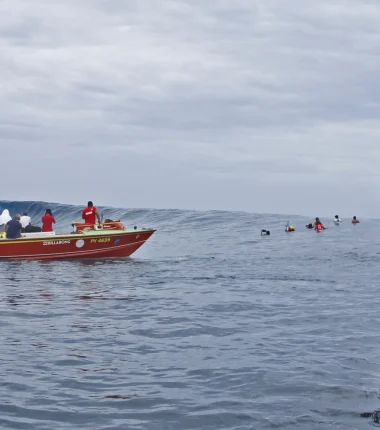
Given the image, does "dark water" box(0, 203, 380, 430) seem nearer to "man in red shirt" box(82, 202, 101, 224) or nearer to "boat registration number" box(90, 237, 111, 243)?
"boat registration number" box(90, 237, 111, 243)

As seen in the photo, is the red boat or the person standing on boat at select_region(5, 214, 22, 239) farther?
the red boat

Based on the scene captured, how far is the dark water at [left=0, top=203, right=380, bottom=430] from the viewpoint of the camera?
24.8 feet

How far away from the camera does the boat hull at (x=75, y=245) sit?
2322 cm

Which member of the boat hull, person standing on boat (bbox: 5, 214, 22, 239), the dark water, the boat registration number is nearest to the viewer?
the dark water

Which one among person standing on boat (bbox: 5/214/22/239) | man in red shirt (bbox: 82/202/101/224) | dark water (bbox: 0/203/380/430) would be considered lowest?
dark water (bbox: 0/203/380/430)

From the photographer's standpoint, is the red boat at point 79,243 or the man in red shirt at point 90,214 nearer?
the red boat at point 79,243

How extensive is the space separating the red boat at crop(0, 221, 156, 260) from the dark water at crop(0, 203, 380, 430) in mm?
983

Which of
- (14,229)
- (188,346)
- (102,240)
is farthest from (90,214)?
(188,346)

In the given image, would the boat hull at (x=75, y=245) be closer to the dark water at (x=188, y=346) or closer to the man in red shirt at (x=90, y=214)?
the man in red shirt at (x=90, y=214)

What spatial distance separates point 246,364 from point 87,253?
15.4 meters

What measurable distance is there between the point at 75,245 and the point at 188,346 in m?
13.9

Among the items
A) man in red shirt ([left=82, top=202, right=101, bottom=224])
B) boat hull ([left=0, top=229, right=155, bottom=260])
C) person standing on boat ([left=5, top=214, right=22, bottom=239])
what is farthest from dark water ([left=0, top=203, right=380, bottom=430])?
man in red shirt ([left=82, top=202, right=101, bottom=224])

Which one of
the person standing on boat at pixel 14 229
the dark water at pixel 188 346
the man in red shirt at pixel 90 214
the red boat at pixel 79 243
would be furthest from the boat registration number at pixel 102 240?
the person standing on boat at pixel 14 229

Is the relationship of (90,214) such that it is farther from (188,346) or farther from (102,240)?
(188,346)
